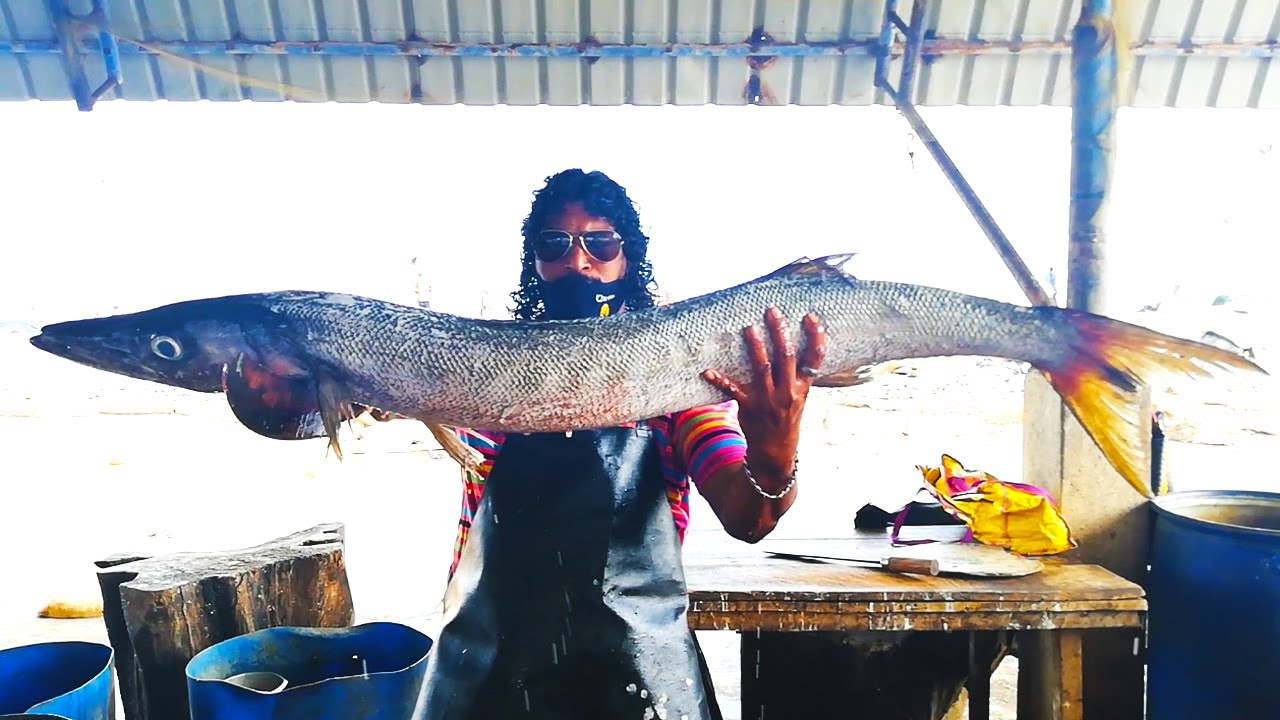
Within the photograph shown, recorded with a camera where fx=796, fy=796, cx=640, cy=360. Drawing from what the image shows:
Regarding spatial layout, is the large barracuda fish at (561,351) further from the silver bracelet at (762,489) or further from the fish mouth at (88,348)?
the silver bracelet at (762,489)

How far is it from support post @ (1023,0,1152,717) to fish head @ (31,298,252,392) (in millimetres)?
3358

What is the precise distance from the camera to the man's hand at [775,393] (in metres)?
2.13

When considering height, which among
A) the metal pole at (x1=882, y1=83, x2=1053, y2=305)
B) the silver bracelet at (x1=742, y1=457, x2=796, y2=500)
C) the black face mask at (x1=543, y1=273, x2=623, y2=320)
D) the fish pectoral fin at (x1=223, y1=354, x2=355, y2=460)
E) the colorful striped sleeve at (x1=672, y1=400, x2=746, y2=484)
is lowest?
the silver bracelet at (x1=742, y1=457, x2=796, y2=500)

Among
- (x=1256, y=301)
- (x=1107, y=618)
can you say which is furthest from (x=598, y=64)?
(x=1256, y=301)

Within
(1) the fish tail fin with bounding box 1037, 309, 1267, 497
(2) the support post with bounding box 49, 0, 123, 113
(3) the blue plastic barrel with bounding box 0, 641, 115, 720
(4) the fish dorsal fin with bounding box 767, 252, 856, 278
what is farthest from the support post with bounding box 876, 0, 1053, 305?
(3) the blue plastic barrel with bounding box 0, 641, 115, 720

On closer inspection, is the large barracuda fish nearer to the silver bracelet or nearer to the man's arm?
the man's arm

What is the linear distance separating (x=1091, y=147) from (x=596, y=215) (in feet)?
8.53

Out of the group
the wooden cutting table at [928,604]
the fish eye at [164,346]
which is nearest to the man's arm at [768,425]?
the wooden cutting table at [928,604]

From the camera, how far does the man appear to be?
199cm

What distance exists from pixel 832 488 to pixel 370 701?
7.93 meters

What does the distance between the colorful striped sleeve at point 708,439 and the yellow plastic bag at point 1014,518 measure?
5.43 ft

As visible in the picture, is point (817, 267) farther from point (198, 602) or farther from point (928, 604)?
point (198, 602)

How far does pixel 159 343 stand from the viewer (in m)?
2.09

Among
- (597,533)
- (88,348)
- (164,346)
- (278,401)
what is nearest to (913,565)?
(597,533)
